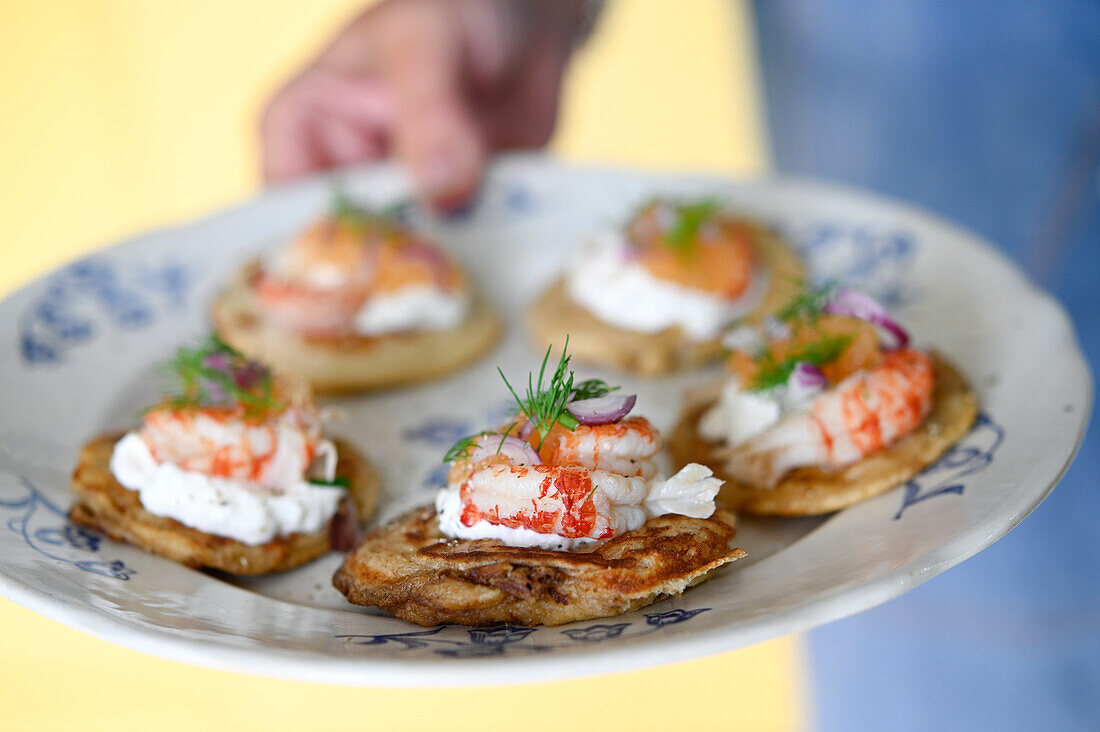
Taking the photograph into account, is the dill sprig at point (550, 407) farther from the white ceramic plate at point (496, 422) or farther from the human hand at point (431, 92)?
the human hand at point (431, 92)

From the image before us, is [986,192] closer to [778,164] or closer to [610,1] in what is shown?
[778,164]

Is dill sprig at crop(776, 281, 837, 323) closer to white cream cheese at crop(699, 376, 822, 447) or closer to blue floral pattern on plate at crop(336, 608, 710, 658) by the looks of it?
white cream cheese at crop(699, 376, 822, 447)

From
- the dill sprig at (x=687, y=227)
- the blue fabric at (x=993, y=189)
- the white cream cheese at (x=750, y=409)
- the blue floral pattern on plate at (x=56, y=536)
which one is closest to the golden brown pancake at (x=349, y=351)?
the dill sprig at (x=687, y=227)

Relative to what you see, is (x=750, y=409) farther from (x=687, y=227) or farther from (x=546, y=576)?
(x=687, y=227)

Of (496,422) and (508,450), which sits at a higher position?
(496,422)

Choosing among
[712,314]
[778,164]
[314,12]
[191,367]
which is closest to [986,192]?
[778,164]

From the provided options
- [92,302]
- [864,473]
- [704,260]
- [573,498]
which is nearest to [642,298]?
[704,260]

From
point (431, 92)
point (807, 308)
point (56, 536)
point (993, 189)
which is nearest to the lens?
point (56, 536)
